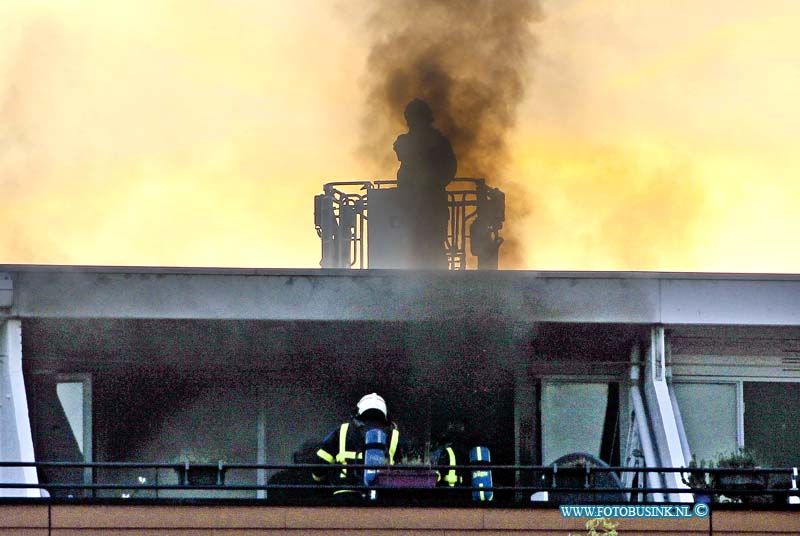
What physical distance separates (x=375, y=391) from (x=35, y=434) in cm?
413

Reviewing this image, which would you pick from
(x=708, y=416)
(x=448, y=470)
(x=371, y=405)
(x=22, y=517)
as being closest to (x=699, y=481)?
(x=708, y=416)

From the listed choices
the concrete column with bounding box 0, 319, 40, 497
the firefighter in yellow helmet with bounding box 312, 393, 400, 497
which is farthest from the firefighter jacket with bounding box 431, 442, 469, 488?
the concrete column with bounding box 0, 319, 40, 497

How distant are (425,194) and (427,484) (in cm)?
785

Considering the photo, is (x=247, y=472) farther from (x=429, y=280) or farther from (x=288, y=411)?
(x=429, y=280)

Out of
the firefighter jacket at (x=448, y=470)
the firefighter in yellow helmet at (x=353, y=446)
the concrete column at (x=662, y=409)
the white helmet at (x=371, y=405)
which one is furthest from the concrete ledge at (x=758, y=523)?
the white helmet at (x=371, y=405)

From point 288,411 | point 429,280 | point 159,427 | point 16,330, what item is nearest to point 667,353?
point 429,280

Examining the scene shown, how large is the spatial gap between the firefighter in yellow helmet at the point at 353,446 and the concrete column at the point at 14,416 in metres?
3.46

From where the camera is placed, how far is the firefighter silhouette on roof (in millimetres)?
21141

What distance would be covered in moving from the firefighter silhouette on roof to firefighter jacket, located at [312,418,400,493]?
20.8ft

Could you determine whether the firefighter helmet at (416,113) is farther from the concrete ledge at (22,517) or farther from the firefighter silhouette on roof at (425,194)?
the concrete ledge at (22,517)

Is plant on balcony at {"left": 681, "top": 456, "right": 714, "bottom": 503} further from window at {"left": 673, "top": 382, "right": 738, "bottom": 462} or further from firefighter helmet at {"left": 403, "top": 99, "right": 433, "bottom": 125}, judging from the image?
firefighter helmet at {"left": 403, "top": 99, "right": 433, "bottom": 125}

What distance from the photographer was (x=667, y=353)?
16828mm

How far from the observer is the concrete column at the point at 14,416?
15812mm

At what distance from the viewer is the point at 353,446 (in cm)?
1468
